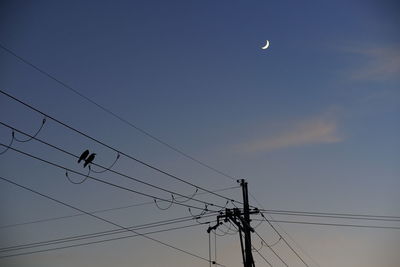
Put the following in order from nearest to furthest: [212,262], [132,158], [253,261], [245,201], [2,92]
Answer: [2,92] → [132,158] → [253,261] → [245,201] → [212,262]

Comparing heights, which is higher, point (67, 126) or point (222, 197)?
point (222, 197)

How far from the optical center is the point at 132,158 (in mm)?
17016

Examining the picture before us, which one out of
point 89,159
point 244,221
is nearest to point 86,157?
point 89,159

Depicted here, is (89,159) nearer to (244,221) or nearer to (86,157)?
(86,157)

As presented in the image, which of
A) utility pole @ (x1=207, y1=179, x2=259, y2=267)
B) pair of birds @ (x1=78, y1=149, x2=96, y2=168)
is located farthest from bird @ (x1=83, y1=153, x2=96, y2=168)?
utility pole @ (x1=207, y1=179, x2=259, y2=267)

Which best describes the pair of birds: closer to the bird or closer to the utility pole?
the bird

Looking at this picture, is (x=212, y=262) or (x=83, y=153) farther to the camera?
(x=212, y=262)

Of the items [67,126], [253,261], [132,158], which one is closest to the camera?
[67,126]

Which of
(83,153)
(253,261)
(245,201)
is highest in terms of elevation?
(245,201)

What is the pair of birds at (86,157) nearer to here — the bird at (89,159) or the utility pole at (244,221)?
the bird at (89,159)

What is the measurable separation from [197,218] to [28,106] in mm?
16579

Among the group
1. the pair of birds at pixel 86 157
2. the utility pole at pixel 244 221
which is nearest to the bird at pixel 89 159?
the pair of birds at pixel 86 157

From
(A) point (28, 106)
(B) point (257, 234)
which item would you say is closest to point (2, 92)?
(A) point (28, 106)

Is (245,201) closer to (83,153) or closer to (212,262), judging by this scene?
(212,262)
